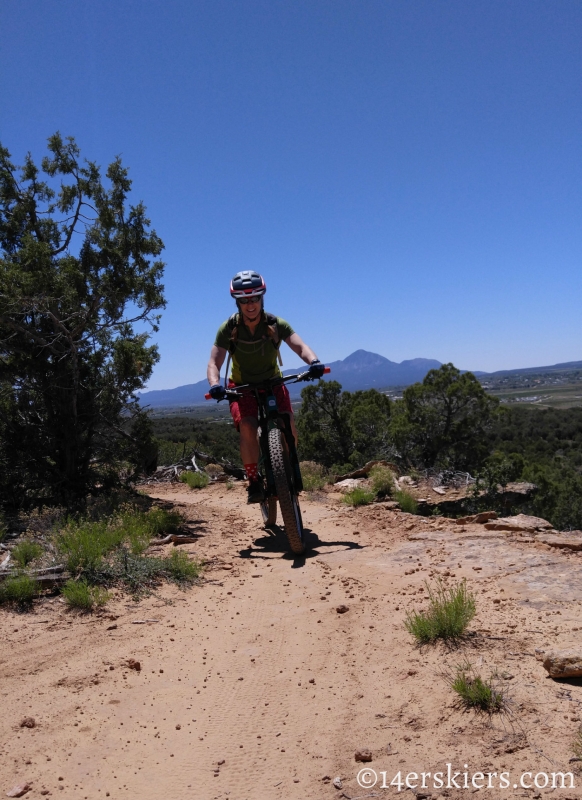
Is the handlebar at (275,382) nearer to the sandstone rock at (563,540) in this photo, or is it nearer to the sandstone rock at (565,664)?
the sandstone rock at (563,540)

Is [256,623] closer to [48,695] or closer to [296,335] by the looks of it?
[48,695]

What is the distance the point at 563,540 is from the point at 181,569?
320 centimetres

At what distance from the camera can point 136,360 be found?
28.2 ft

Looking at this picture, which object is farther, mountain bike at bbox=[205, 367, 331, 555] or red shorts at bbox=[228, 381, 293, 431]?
red shorts at bbox=[228, 381, 293, 431]

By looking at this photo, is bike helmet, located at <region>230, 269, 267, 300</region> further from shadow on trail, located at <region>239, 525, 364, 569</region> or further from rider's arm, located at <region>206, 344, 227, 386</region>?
shadow on trail, located at <region>239, 525, 364, 569</region>

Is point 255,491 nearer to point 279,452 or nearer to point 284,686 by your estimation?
point 279,452

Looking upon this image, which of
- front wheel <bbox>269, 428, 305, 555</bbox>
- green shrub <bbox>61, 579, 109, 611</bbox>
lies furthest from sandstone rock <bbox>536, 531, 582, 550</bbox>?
green shrub <bbox>61, 579, 109, 611</bbox>

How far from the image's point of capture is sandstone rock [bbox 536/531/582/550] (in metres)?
4.64

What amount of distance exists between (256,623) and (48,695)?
1.34m

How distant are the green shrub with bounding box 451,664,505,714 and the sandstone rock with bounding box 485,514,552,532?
3340 mm

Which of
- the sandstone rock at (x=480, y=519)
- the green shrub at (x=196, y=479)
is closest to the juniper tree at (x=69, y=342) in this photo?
the green shrub at (x=196, y=479)

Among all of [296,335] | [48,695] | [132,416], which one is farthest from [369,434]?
[48,695]

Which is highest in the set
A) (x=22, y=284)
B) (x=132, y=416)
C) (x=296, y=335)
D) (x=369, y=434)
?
(x=22, y=284)

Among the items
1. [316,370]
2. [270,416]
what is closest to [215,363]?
[270,416]
